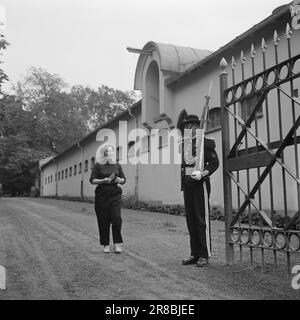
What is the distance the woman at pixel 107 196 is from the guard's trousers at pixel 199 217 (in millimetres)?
1713

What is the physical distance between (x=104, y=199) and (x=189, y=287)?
310cm

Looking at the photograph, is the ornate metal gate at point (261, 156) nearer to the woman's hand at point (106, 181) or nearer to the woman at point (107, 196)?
the woman at point (107, 196)

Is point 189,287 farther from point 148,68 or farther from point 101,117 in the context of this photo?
point 101,117

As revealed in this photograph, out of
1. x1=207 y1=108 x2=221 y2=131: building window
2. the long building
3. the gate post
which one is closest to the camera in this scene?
the gate post

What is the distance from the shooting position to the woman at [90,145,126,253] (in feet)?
24.3

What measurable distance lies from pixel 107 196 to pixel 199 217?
2108 millimetres

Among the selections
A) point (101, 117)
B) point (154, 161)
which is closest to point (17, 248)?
point (154, 161)

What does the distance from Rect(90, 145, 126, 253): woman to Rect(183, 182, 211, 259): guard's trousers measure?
1.71 metres

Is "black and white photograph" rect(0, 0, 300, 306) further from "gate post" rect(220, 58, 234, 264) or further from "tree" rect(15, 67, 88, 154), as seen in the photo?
"tree" rect(15, 67, 88, 154)

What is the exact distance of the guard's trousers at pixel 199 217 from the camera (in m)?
5.93

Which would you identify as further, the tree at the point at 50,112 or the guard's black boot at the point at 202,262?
the tree at the point at 50,112

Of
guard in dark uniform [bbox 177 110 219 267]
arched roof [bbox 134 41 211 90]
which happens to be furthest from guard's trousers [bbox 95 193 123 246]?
arched roof [bbox 134 41 211 90]

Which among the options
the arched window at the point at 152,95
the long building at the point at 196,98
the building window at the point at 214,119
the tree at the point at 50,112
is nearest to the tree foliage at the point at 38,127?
the tree at the point at 50,112

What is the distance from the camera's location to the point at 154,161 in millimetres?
20344
